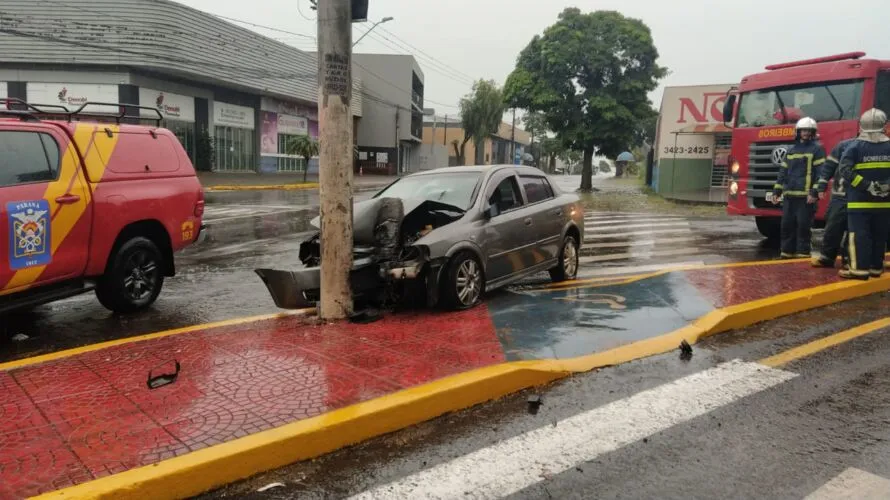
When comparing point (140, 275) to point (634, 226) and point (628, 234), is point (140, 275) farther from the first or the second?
point (634, 226)

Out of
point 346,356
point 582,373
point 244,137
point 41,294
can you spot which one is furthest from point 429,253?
point 244,137

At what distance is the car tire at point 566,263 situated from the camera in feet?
26.4

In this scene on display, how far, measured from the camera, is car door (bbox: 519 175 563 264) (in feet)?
24.3

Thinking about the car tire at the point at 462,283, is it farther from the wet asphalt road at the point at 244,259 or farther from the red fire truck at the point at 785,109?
the red fire truck at the point at 785,109

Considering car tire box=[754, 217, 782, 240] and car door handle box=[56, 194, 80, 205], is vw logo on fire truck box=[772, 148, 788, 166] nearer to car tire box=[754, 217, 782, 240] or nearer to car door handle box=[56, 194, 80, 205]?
car tire box=[754, 217, 782, 240]

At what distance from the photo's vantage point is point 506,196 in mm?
7199

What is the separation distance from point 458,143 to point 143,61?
162 feet

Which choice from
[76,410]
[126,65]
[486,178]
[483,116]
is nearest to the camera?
[76,410]

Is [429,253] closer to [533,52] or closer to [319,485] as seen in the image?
[319,485]

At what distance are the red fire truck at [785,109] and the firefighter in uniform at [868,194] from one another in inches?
106

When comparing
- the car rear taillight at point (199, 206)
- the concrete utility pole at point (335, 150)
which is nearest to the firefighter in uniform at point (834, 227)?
the concrete utility pole at point (335, 150)

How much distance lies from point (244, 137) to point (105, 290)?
3317 cm

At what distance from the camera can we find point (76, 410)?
3.70 m

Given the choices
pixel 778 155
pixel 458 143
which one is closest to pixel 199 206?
pixel 778 155
